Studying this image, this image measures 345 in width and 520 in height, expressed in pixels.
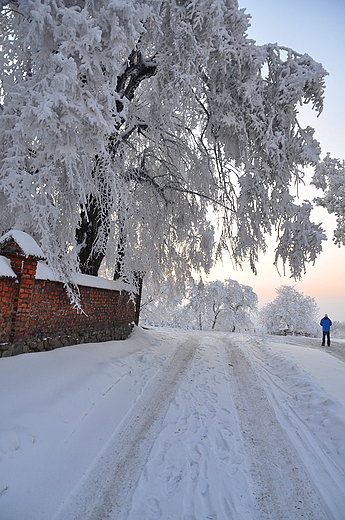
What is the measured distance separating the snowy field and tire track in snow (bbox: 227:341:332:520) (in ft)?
0.04

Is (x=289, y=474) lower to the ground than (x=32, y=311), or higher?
lower

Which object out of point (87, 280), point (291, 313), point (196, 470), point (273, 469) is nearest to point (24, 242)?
point (87, 280)

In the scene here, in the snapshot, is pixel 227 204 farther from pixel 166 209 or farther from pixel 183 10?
pixel 183 10

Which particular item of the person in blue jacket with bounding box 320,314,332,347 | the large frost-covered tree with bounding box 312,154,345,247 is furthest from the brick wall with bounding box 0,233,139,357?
the large frost-covered tree with bounding box 312,154,345,247

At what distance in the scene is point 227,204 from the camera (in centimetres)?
854

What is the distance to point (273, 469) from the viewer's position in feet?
9.42

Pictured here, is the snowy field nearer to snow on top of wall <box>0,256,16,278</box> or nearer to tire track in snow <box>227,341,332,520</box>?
tire track in snow <box>227,341,332,520</box>

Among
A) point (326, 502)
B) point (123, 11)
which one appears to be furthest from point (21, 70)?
point (326, 502)

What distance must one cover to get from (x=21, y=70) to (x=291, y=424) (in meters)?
6.92

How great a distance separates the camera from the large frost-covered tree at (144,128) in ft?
12.8

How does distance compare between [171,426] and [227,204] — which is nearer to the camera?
[171,426]

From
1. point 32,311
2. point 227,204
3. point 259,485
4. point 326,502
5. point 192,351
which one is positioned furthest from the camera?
point 192,351

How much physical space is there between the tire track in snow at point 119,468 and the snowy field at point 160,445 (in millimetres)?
10

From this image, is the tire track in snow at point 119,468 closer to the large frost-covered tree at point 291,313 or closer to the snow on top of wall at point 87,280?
the snow on top of wall at point 87,280
